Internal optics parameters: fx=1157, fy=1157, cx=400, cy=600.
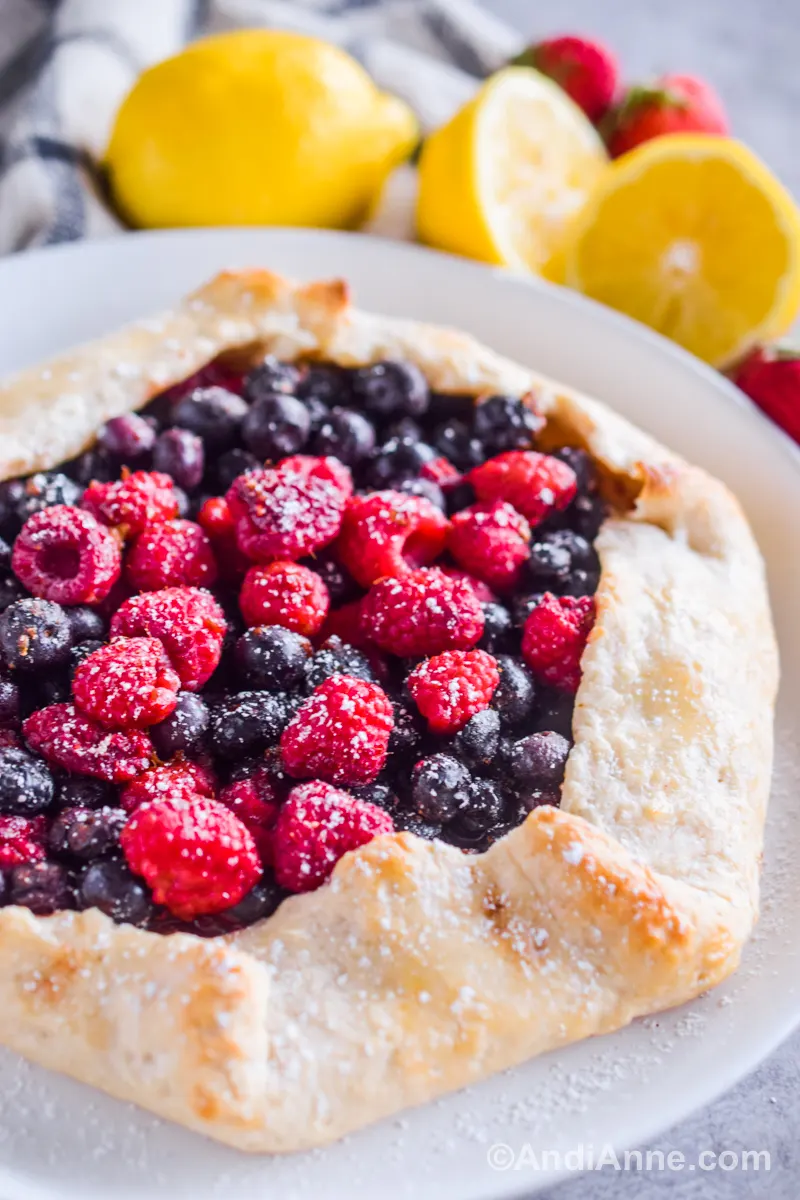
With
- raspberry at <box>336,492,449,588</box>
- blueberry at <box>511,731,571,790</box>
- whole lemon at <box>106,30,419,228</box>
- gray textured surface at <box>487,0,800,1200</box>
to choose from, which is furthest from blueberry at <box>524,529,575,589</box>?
gray textured surface at <box>487,0,800,1200</box>

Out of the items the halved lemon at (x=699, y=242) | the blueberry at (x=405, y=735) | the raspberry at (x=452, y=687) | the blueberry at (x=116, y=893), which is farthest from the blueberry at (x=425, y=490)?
the halved lemon at (x=699, y=242)

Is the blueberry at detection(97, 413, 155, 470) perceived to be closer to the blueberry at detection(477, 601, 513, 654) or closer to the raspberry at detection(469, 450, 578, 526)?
the raspberry at detection(469, 450, 578, 526)

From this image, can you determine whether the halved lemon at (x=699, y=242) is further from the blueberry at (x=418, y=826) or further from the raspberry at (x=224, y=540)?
the blueberry at (x=418, y=826)

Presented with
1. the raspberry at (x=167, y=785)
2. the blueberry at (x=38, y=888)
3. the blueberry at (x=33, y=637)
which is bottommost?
the blueberry at (x=38, y=888)

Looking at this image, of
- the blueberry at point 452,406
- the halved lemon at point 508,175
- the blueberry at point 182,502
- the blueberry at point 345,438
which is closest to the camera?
the blueberry at point 182,502

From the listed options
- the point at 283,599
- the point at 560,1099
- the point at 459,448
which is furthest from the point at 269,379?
the point at 560,1099

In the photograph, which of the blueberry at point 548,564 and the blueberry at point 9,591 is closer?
the blueberry at point 9,591
